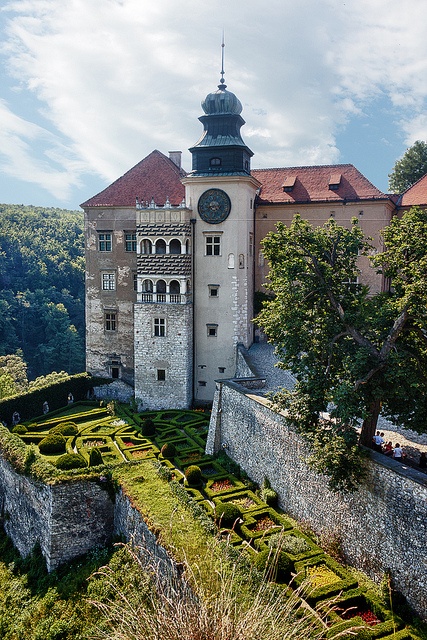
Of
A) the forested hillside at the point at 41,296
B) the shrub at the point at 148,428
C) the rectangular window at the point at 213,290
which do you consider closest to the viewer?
the shrub at the point at 148,428

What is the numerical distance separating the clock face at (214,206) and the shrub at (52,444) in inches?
600

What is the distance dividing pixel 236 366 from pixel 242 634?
23.2 metres

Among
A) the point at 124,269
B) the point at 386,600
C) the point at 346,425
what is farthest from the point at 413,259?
the point at 124,269

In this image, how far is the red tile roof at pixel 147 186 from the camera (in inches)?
1334

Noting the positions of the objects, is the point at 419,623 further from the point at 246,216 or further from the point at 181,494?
the point at 246,216

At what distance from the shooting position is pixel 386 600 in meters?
14.3

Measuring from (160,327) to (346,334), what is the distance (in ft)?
55.1

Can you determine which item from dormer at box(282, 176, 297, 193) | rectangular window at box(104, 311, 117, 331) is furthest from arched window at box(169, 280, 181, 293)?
dormer at box(282, 176, 297, 193)

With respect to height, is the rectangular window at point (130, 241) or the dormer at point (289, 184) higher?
the dormer at point (289, 184)

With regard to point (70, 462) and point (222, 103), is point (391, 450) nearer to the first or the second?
point (70, 462)

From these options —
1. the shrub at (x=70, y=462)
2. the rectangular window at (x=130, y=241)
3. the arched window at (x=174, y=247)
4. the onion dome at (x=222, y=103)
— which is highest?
the onion dome at (x=222, y=103)

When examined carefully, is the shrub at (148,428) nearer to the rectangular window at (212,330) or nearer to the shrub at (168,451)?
the shrub at (168,451)

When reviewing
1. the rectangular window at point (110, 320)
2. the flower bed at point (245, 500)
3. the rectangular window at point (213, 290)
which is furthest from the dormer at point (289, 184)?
the flower bed at point (245, 500)

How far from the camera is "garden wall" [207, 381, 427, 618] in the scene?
13930 mm
